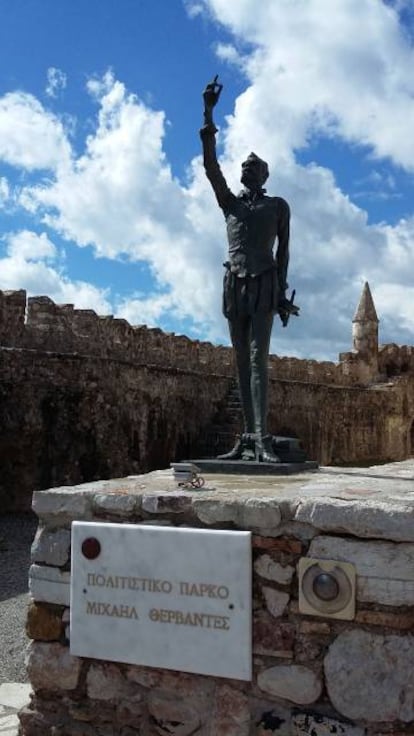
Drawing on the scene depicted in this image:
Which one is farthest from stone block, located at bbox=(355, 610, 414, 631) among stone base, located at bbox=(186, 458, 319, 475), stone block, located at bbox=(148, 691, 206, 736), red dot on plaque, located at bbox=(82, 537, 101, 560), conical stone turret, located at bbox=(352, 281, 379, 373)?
conical stone turret, located at bbox=(352, 281, 379, 373)

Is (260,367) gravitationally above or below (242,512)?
above

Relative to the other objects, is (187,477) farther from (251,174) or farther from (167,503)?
(251,174)

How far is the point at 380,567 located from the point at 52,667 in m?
1.74

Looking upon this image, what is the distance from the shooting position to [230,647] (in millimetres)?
3303

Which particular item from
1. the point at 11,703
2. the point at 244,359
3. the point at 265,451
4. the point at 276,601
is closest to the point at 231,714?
the point at 276,601

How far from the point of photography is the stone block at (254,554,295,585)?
3.31m

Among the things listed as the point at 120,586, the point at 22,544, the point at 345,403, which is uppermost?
the point at 345,403

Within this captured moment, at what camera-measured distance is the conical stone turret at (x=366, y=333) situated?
23.2 metres

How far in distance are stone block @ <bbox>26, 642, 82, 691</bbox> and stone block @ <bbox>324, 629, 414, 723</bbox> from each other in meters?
1.30

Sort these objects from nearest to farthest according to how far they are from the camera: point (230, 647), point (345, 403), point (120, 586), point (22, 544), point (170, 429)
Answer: point (230, 647) < point (120, 586) < point (22, 544) < point (170, 429) < point (345, 403)

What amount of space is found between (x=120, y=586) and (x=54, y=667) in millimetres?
563

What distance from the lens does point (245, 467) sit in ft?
16.0

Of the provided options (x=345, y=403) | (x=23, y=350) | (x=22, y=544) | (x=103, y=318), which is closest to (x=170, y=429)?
(x=103, y=318)

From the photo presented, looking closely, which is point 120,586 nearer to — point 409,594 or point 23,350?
point 409,594
